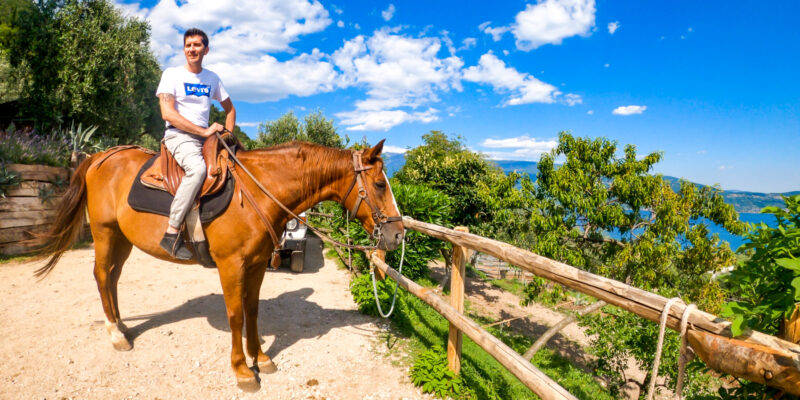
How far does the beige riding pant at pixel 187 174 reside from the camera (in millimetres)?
3191

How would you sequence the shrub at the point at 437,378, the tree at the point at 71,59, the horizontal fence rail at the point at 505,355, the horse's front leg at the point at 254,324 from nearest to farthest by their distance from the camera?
the horizontal fence rail at the point at 505,355 < the shrub at the point at 437,378 < the horse's front leg at the point at 254,324 < the tree at the point at 71,59

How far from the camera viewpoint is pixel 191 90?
3.56 metres

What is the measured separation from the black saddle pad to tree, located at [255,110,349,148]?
2332 centimetres

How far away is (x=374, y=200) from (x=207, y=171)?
5.21 feet

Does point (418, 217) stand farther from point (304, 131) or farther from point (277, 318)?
point (304, 131)

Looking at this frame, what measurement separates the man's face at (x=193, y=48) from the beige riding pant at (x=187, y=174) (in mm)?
813

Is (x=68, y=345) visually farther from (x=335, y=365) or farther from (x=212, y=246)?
(x=335, y=365)

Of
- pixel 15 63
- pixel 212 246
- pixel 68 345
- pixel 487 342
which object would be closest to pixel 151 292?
pixel 68 345

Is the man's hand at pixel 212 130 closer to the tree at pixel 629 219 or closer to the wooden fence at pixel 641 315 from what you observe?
the wooden fence at pixel 641 315

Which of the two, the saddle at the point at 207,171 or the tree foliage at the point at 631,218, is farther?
the tree foliage at the point at 631,218

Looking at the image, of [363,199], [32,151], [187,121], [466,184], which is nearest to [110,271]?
[187,121]

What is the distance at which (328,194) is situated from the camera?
11.7 ft

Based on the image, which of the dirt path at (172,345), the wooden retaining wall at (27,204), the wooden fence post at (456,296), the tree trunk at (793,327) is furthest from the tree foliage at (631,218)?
the wooden retaining wall at (27,204)

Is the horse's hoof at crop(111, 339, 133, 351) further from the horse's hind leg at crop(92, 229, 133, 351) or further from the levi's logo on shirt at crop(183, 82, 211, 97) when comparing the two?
the levi's logo on shirt at crop(183, 82, 211, 97)
